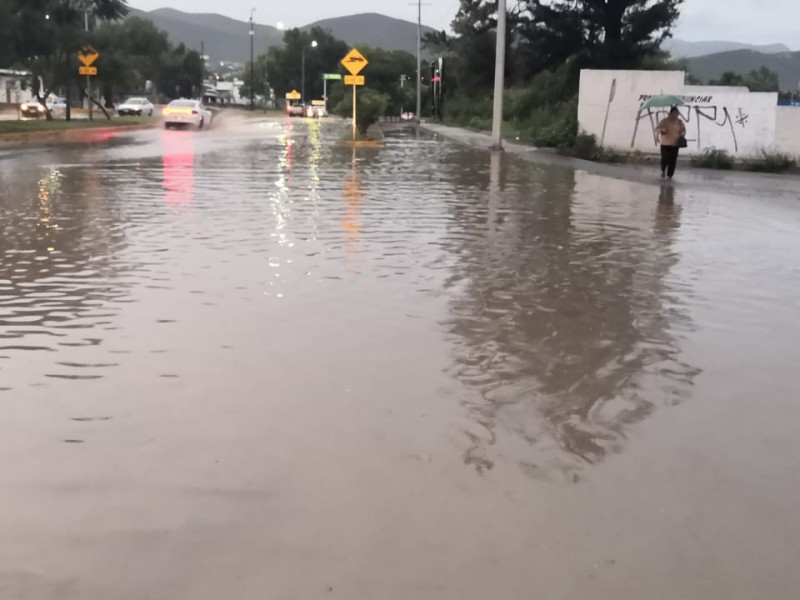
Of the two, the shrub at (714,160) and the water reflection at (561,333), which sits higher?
the shrub at (714,160)

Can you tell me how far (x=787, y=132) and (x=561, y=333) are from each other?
21.9 metres

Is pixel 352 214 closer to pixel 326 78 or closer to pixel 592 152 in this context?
pixel 592 152

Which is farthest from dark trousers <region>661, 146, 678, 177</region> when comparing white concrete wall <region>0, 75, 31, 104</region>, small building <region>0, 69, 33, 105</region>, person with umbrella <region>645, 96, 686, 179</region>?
white concrete wall <region>0, 75, 31, 104</region>

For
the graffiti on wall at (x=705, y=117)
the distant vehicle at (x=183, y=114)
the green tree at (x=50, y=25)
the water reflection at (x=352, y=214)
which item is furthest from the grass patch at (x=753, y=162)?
the distant vehicle at (x=183, y=114)

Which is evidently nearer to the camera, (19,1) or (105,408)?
(105,408)

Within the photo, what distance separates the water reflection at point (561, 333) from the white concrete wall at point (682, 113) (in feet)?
46.8

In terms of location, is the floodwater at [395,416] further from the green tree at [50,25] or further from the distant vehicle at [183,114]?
the distant vehicle at [183,114]

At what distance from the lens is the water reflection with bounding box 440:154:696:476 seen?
5031 millimetres

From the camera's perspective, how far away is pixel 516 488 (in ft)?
14.1

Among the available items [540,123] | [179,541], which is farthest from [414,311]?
[540,123]

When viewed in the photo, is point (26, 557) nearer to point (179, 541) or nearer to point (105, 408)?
point (179, 541)

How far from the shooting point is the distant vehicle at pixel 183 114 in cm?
4662

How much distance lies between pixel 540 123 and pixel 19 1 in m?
21.7

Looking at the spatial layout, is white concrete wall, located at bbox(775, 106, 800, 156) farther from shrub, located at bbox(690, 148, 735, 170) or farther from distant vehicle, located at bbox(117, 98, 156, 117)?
distant vehicle, located at bbox(117, 98, 156, 117)
